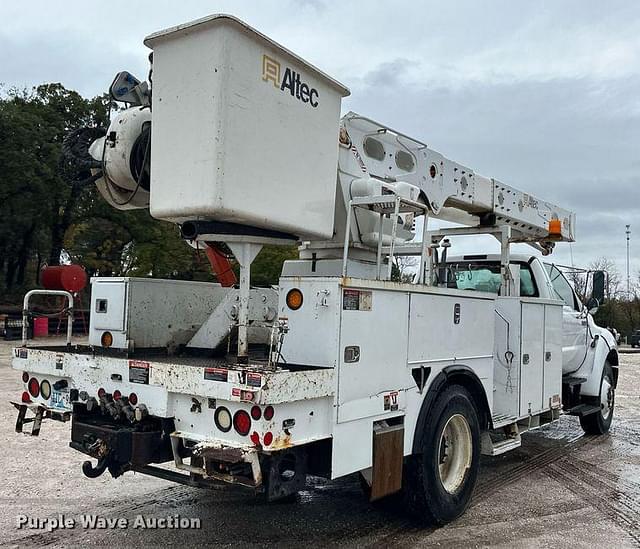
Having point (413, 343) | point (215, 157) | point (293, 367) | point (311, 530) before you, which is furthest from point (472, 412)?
point (215, 157)

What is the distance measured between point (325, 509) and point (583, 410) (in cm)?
442

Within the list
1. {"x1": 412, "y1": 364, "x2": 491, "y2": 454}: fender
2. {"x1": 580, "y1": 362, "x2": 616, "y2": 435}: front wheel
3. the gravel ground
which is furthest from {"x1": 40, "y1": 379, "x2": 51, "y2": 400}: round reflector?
{"x1": 580, "y1": 362, "x2": 616, "y2": 435}: front wheel

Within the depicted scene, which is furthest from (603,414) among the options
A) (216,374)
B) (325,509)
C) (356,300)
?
(216,374)

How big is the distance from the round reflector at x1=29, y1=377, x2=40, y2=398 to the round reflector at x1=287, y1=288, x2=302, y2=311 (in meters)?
2.27

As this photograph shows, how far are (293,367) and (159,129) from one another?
179cm

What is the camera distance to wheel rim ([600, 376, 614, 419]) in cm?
898

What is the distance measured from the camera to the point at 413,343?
4.83 meters

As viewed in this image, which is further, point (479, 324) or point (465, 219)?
point (465, 219)

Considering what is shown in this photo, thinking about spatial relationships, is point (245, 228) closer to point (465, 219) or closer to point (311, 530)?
point (311, 530)

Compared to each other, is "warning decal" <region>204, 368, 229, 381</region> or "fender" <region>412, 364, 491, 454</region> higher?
"warning decal" <region>204, 368, 229, 381</region>

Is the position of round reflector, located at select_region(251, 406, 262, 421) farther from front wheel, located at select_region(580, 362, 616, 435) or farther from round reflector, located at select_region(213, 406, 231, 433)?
front wheel, located at select_region(580, 362, 616, 435)

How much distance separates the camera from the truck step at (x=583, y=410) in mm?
8305

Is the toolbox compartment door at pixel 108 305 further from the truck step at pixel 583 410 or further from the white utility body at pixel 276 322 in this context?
the truck step at pixel 583 410

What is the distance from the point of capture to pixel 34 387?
16.8 ft
